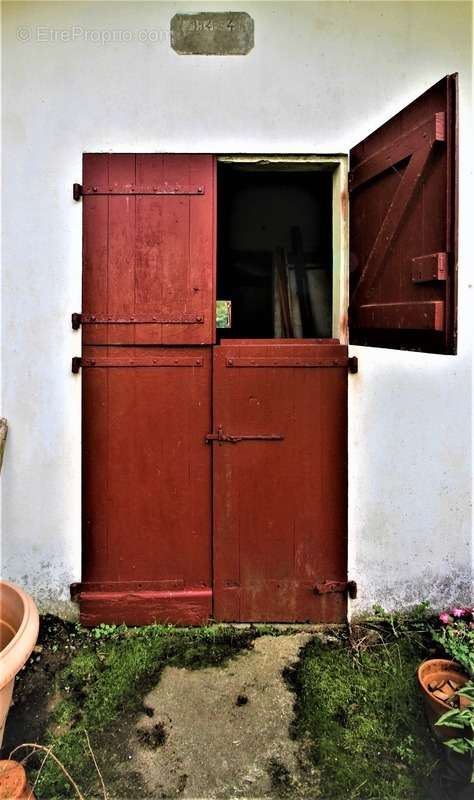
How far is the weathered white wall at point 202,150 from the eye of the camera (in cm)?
283

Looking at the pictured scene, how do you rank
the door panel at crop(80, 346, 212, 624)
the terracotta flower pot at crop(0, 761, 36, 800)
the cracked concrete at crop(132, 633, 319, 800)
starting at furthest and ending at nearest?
the door panel at crop(80, 346, 212, 624) → the cracked concrete at crop(132, 633, 319, 800) → the terracotta flower pot at crop(0, 761, 36, 800)

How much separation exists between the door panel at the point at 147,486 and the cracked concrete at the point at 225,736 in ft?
1.58

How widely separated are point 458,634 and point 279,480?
4.01ft

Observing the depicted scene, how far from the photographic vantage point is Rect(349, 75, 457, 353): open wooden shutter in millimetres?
2068

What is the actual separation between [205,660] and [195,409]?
52.1 inches

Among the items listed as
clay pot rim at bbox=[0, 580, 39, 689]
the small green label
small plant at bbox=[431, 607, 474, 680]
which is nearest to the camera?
clay pot rim at bbox=[0, 580, 39, 689]

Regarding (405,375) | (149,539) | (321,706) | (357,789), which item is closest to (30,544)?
(149,539)

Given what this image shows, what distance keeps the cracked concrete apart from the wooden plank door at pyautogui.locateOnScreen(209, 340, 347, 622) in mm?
379

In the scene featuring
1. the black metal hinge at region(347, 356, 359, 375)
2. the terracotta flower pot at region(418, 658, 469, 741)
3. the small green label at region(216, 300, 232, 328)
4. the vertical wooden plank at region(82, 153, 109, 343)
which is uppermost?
the vertical wooden plank at region(82, 153, 109, 343)

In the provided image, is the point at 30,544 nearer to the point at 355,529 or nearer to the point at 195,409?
the point at 195,409

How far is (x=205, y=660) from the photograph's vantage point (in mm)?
2721

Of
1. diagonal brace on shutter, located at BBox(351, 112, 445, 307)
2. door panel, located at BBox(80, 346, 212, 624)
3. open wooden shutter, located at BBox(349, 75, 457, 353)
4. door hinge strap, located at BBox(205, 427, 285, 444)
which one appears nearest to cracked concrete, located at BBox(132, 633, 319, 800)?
door panel, located at BBox(80, 346, 212, 624)

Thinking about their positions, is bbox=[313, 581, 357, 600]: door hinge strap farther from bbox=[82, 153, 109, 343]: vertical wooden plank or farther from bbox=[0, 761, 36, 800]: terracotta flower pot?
bbox=[82, 153, 109, 343]: vertical wooden plank

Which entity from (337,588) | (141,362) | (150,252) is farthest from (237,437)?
(150,252)
